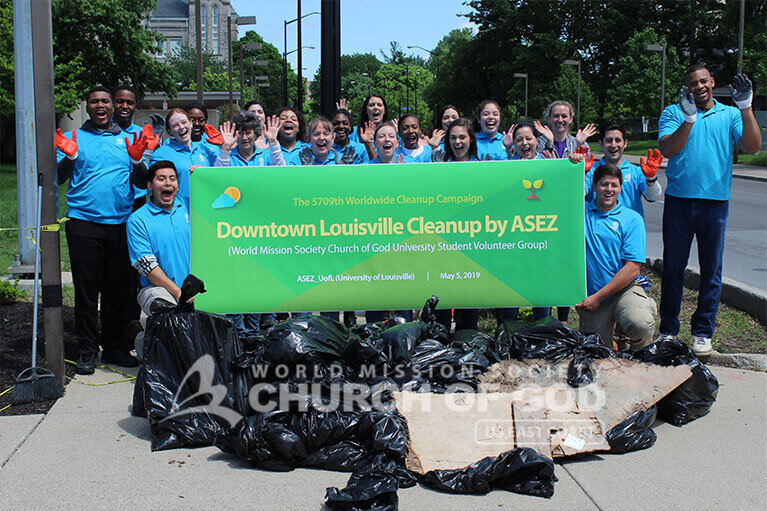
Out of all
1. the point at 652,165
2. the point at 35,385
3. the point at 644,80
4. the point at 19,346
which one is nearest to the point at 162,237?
the point at 35,385

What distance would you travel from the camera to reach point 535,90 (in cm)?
6894

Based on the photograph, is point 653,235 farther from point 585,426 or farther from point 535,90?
point 535,90

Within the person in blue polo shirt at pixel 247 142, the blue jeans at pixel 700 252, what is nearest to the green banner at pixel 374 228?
the blue jeans at pixel 700 252

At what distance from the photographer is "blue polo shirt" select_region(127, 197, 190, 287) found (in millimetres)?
5594

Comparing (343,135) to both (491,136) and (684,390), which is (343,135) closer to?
(491,136)

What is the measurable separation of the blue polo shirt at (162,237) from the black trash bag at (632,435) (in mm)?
3156

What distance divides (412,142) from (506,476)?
391 cm

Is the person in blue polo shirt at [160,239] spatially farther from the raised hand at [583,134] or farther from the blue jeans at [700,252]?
the blue jeans at [700,252]

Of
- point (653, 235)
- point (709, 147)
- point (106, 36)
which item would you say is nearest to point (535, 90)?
point (106, 36)

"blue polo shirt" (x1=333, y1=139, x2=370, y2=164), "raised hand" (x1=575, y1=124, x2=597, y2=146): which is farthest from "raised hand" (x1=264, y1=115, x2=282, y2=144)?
"raised hand" (x1=575, y1=124, x2=597, y2=146)

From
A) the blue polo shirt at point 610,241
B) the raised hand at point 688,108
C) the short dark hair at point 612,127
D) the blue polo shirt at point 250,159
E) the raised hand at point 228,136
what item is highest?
the raised hand at point 688,108

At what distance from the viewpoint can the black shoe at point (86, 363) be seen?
588 cm

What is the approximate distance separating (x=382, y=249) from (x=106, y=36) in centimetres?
3683

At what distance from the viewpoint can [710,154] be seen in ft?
19.1
